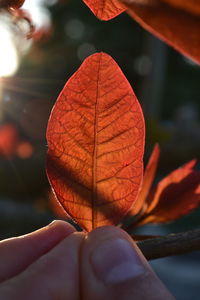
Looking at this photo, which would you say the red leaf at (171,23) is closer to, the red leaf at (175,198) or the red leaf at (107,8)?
the red leaf at (107,8)

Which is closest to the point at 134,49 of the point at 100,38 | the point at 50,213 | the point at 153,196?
the point at 100,38

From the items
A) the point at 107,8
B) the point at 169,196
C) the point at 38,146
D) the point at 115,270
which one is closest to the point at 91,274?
the point at 115,270

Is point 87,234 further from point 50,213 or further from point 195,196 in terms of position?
point 50,213

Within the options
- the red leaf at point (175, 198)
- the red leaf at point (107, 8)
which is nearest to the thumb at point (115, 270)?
the red leaf at point (175, 198)

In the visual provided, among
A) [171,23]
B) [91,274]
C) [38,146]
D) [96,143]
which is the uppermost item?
[171,23]

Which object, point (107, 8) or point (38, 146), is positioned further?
point (38, 146)

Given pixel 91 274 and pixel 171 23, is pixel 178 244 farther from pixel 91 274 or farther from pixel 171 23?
pixel 171 23

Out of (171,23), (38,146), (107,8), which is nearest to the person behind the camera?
(171,23)
